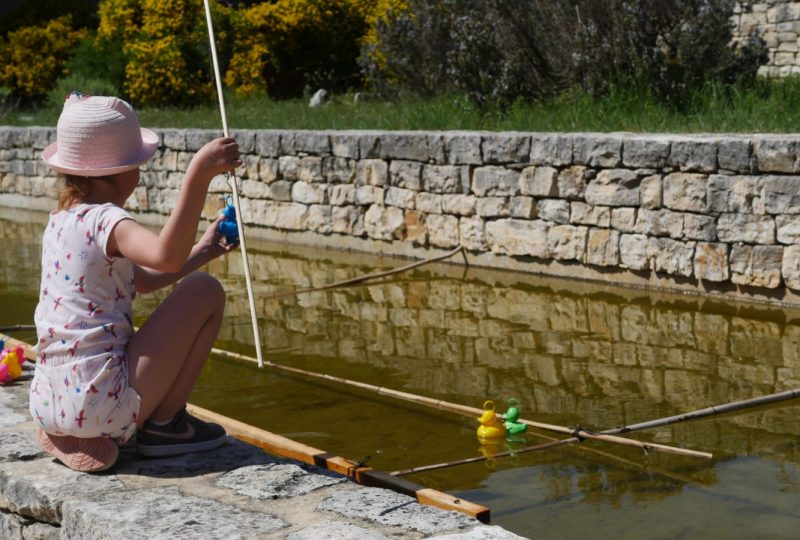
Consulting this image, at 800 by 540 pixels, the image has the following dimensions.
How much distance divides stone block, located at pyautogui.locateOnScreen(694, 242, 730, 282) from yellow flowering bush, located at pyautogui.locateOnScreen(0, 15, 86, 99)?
457 inches

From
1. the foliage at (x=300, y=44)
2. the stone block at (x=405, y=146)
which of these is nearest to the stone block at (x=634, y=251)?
the stone block at (x=405, y=146)

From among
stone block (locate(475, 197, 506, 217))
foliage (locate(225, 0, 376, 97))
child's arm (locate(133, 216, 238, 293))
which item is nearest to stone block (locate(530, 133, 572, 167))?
stone block (locate(475, 197, 506, 217))

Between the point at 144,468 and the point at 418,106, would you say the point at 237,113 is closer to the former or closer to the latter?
the point at 418,106

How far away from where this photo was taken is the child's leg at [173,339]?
3205 mm

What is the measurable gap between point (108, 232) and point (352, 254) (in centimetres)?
619

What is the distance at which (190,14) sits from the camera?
47.9 feet

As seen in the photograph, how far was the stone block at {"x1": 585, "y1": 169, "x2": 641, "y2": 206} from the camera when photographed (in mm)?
7297

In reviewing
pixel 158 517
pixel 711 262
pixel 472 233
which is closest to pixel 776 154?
pixel 711 262

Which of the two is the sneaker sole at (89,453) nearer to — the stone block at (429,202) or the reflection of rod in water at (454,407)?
the reflection of rod in water at (454,407)

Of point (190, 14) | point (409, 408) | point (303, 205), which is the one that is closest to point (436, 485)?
point (409, 408)

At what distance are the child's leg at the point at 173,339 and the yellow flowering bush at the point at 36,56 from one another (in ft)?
45.7

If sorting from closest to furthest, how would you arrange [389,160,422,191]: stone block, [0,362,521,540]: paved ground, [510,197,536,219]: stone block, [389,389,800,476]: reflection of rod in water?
[0,362,521,540]: paved ground
[389,389,800,476]: reflection of rod in water
[510,197,536,219]: stone block
[389,160,422,191]: stone block

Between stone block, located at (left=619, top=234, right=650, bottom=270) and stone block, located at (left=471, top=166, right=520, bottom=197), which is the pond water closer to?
stone block, located at (left=619, top=234, right=650, bottom=270)

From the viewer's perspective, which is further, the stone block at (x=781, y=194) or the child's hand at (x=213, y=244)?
the stone block at (x=781, y=194)
